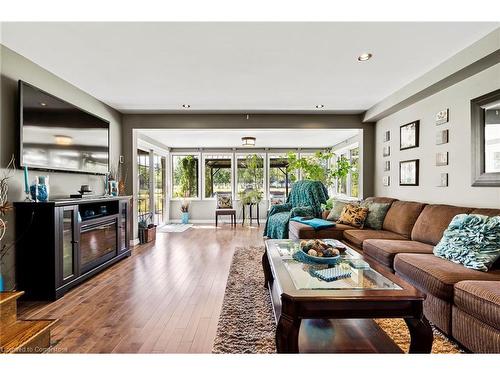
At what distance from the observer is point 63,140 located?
3.16 metres

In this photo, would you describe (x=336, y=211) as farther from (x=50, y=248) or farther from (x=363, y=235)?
(x=50, y=248)

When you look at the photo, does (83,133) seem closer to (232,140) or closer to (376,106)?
(232,140)

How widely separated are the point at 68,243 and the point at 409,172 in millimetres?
4416

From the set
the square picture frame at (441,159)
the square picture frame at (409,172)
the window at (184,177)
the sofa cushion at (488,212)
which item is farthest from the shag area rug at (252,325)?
the window at (184,177)

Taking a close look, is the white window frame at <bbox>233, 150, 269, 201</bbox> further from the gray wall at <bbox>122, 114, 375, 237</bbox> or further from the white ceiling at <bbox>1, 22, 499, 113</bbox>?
the white ceiling at <bbox>1, 22, 499, 113</bbox>

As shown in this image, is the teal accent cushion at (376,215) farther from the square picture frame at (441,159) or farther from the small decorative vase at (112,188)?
the small decorative vase at (112,188)

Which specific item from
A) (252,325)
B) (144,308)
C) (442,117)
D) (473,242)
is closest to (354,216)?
(442,117)

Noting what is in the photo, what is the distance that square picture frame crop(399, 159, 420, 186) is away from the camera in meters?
3.73

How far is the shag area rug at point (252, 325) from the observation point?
1784 millimetres

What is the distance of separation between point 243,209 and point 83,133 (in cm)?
494

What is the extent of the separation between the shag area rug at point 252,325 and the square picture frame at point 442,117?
239 centimetres

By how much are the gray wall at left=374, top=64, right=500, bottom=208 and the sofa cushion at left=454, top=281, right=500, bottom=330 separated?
1.30 meters

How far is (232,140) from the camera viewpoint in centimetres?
694
